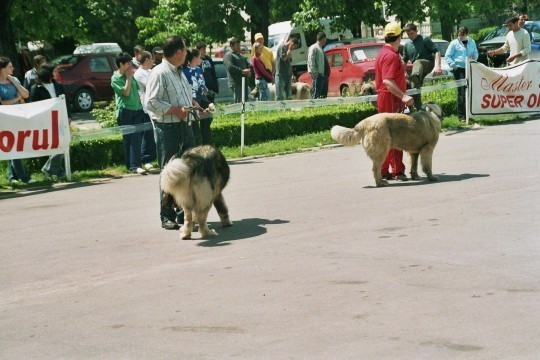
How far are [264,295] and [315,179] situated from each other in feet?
21.6

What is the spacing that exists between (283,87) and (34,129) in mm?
10734

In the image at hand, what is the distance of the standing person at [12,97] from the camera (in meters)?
15.1

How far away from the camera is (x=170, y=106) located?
10367 mm

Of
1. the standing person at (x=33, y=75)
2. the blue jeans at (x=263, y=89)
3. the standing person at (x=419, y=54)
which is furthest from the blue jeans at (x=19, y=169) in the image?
the blue jeans at (x=263, y=89)

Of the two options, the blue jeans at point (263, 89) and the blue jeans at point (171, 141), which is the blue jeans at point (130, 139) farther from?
the blue jeans at point (263, 89)

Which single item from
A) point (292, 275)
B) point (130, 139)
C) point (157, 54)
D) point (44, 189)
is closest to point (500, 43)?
point (157, 54)

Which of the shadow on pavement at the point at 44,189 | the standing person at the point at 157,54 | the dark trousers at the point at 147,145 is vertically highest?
the standing person at the point at 157,54

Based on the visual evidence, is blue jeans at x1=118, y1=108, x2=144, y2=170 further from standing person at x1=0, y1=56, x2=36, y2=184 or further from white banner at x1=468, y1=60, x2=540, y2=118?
white banner at x1=468, y1=60, x2=540, y2=118

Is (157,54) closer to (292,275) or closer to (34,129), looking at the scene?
(34,129)

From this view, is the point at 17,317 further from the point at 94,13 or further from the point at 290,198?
the point at 94,13

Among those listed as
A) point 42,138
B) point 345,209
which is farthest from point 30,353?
point 42,138

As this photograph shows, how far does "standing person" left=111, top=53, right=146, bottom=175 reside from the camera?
1574cm

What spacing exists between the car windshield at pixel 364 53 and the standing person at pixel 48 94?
15.1 meters

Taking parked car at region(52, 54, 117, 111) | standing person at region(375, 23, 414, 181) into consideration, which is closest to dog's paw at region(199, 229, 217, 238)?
standing person at region(375, 23, 414, 181)
